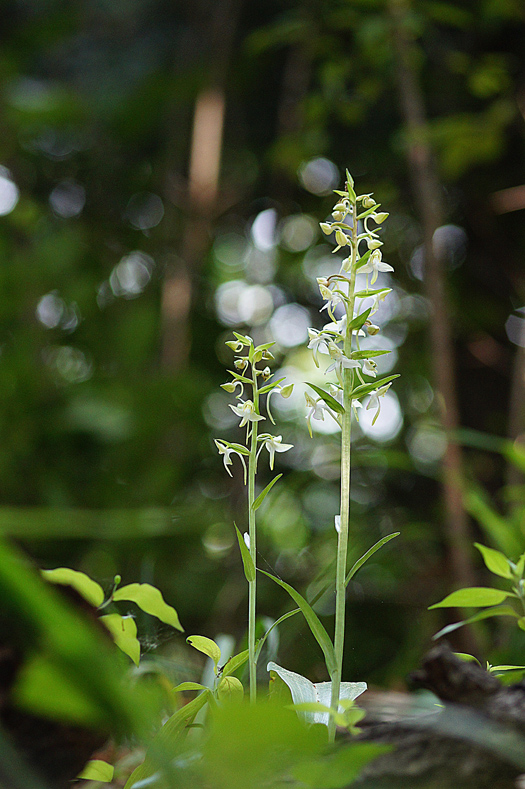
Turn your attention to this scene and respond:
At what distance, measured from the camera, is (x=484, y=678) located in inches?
6.9

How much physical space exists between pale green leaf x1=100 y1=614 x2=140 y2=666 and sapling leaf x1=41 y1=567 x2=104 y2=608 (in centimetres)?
1

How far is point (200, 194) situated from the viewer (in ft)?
4.21

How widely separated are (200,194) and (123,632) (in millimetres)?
1171

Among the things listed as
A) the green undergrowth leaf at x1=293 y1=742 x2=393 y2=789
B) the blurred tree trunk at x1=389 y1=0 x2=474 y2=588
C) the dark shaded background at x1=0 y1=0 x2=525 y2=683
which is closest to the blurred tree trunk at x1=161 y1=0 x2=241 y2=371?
the dark shaded background at x1=0 y1=0 x2=525 y2=683

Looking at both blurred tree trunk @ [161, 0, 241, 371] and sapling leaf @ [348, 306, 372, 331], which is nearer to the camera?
sapling leaf @ [348, 306, 372, 331]

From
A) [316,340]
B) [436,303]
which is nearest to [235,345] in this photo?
[316,340]

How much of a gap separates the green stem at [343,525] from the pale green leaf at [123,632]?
0.30 feet

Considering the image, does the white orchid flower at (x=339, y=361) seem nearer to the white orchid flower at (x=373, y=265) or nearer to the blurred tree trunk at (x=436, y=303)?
the white orchid flower at (x=373, y=265)

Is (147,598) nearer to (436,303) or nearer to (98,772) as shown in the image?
(98,772)

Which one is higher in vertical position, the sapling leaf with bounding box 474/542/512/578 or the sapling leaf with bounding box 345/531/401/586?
the sapling leaf with bounding box 345/531/401/586

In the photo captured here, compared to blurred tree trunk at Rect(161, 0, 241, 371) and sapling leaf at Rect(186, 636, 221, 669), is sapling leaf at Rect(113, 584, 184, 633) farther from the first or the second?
blurred tree trunk at Rect(161, 0, 241, 371)

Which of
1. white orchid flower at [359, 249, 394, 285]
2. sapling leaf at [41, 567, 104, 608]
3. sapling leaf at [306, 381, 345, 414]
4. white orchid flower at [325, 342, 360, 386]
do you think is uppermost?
white orchid flower at [359, 249, 394, 285]

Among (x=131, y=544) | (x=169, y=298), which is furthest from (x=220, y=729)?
(x=169, y=298)

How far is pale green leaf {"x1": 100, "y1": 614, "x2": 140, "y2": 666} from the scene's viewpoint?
0.80ft
